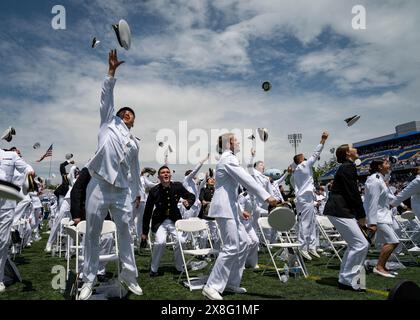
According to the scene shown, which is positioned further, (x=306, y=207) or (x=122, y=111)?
(x=306, y=207)

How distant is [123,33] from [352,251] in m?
4.76

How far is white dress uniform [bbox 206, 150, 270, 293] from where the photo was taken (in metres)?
4.90

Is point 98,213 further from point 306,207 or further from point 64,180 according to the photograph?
point 64,180

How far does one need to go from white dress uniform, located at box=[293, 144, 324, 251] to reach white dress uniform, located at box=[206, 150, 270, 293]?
4.25 m

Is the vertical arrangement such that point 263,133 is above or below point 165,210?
above

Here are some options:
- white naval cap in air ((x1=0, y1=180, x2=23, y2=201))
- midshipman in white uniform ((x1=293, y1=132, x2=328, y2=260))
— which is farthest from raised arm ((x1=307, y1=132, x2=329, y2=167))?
white naval cap in air ((x1=0, y1=180, x2=23, y2=201))

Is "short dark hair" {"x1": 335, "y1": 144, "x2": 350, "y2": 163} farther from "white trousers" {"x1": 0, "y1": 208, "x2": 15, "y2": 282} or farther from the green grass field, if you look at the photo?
"white trousers" {"x1": 0, "y1": 208, "x2": 15, "y2": 282}

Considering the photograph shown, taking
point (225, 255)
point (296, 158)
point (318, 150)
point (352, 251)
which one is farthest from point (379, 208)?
point (225, 255)

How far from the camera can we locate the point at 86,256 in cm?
464

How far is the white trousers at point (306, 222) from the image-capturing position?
9195mm

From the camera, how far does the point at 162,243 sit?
6.77 meters
